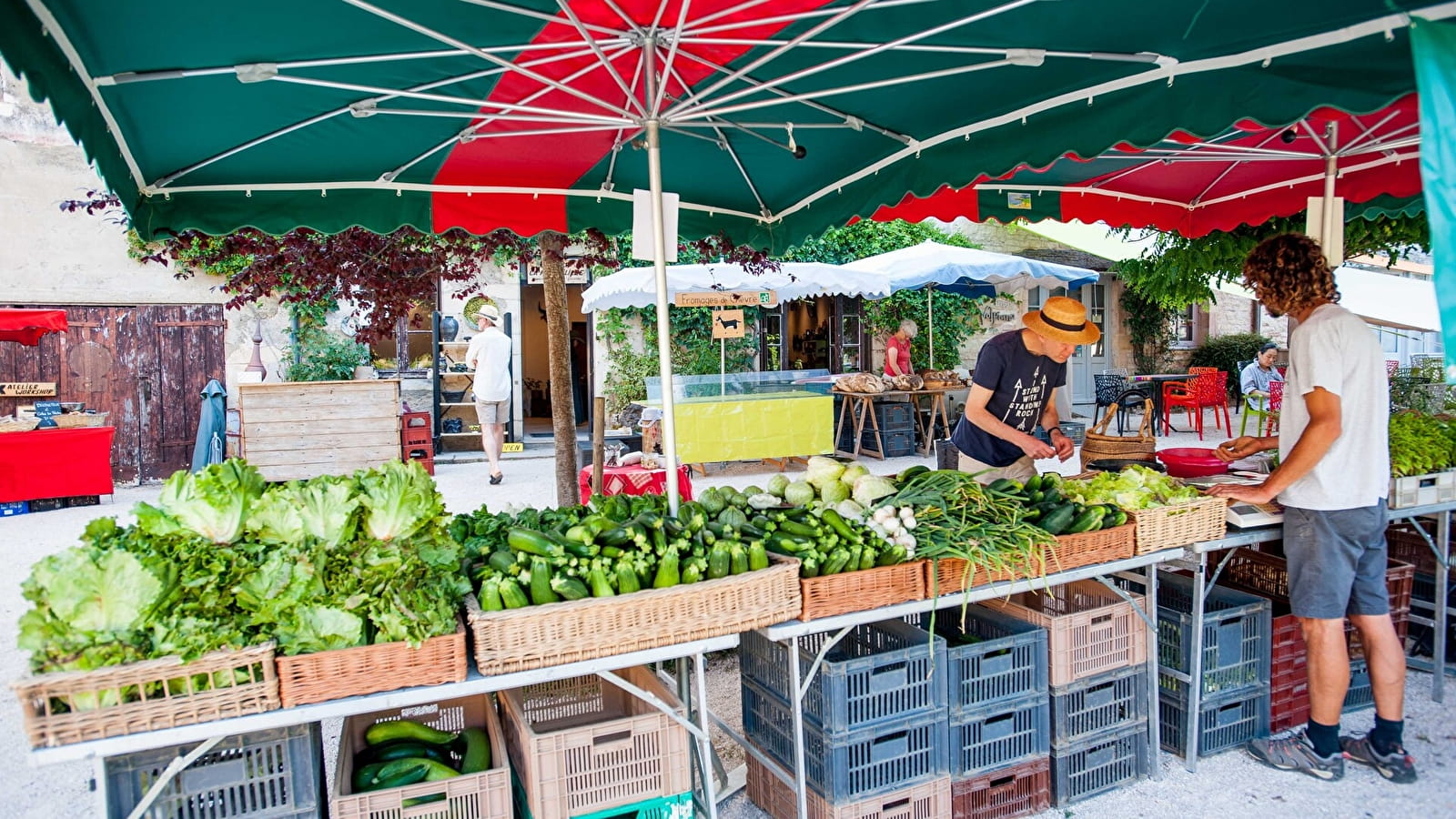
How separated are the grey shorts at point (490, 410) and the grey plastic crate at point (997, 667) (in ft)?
26.8

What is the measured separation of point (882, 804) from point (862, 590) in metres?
0.78

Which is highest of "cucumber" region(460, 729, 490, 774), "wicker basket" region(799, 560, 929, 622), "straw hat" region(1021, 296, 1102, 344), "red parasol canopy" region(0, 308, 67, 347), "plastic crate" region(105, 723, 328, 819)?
"red parasol canopy" region(0, 308, 67, 347)

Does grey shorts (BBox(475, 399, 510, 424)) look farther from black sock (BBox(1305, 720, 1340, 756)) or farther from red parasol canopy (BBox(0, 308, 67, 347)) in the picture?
black sock (BBox(1305, 720, 1340, 756))

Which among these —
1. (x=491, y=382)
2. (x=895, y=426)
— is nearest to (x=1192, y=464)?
(x=895, y=426)

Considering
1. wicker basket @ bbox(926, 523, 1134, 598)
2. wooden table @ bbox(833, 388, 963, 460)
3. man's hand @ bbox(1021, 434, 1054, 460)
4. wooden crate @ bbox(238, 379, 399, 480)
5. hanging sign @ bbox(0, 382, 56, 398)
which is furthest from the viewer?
wooden table @ bbox(833, 388, 963, 460)

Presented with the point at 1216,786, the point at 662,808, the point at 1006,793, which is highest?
the point at 662,808

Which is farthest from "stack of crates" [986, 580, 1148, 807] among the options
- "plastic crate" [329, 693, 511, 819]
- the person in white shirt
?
the person in white shirt

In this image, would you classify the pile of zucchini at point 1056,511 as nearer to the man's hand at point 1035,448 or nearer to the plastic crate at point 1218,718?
the man's hand at point 1035,448

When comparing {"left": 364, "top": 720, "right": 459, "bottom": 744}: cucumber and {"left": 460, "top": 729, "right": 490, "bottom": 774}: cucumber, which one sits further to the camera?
{"left": 364, "top": 720, "right": 459, "bottom": 744}: cucumber

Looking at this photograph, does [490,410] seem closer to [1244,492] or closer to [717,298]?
[717,298]

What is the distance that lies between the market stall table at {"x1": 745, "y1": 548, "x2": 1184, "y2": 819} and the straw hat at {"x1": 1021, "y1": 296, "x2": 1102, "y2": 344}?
124cm

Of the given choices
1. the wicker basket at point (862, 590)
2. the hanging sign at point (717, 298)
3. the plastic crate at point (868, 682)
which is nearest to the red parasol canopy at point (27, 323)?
the hanging sign at point (717, 298)

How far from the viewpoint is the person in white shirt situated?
1058 centimetres

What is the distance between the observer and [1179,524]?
11.9 ft
